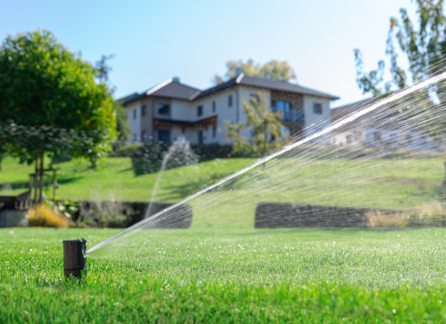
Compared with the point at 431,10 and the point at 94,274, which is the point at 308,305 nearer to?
the point at 94,274

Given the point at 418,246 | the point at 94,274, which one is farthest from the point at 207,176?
the point at 94,274

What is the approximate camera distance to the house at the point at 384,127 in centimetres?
561

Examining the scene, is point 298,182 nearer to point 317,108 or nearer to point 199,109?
point 317,108

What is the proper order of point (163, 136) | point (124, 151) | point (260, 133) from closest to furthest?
point (260, 133), point (124, 151), point (163, 136)

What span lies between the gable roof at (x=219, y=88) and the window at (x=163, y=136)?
3.25 meters

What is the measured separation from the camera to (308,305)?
227 centimetres

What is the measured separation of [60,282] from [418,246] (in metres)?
3.91

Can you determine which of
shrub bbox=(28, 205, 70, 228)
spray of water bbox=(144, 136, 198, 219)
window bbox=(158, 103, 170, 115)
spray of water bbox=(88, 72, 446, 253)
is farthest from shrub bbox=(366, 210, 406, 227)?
window bbox=(158, 103, 170, 115)

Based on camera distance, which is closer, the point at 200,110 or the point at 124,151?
the point at 124,151

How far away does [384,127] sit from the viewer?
9273mm

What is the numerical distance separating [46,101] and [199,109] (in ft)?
86.0

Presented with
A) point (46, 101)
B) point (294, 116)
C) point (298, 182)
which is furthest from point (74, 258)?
point (294, 116)

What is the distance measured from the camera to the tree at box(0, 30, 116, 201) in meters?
12.0

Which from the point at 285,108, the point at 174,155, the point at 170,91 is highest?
the point at 170,91
